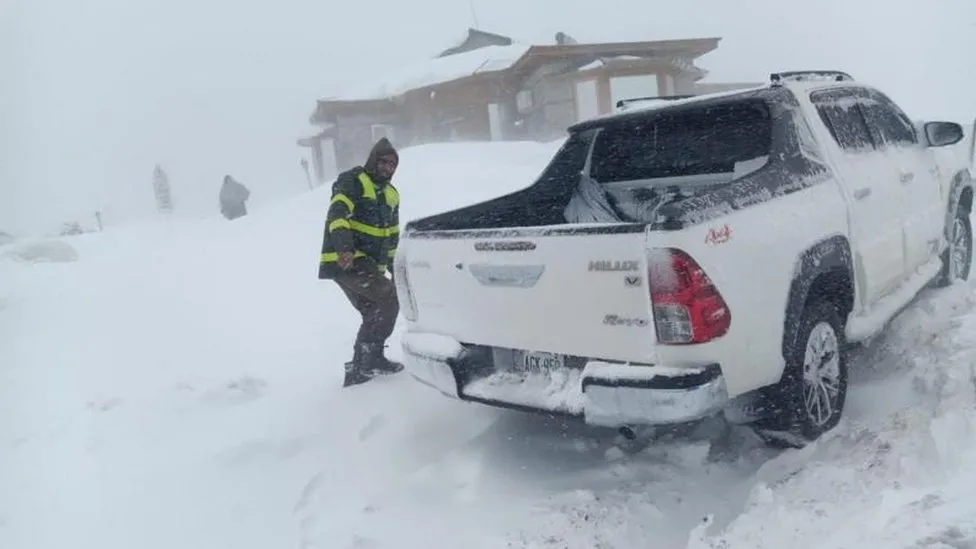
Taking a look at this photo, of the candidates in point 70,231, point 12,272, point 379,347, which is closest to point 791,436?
point 379,347

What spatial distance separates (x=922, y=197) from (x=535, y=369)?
3410 millimetres

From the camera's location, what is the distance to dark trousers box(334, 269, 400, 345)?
536 centimetres

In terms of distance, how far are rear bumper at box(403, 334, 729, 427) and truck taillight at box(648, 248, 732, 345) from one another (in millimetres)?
149

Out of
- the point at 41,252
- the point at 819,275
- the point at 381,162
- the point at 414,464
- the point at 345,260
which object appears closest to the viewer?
the point at 819,275

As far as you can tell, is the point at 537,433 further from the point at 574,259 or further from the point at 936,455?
the point at 936,455

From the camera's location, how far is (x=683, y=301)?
3023 mm

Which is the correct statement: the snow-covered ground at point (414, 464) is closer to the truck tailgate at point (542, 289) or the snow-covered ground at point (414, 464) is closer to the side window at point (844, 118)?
the truck tailgate at point (542, 289)

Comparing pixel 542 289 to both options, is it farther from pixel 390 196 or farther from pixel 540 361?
pixel 390 196

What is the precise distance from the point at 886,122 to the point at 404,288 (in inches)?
140

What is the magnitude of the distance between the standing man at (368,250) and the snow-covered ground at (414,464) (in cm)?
32

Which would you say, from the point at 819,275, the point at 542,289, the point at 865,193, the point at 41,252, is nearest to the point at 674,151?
the point at 865,193

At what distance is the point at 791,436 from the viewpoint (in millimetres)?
3672

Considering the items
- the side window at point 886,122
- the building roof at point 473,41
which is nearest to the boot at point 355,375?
the side window at point 886,122

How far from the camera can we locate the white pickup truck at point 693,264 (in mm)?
3096
